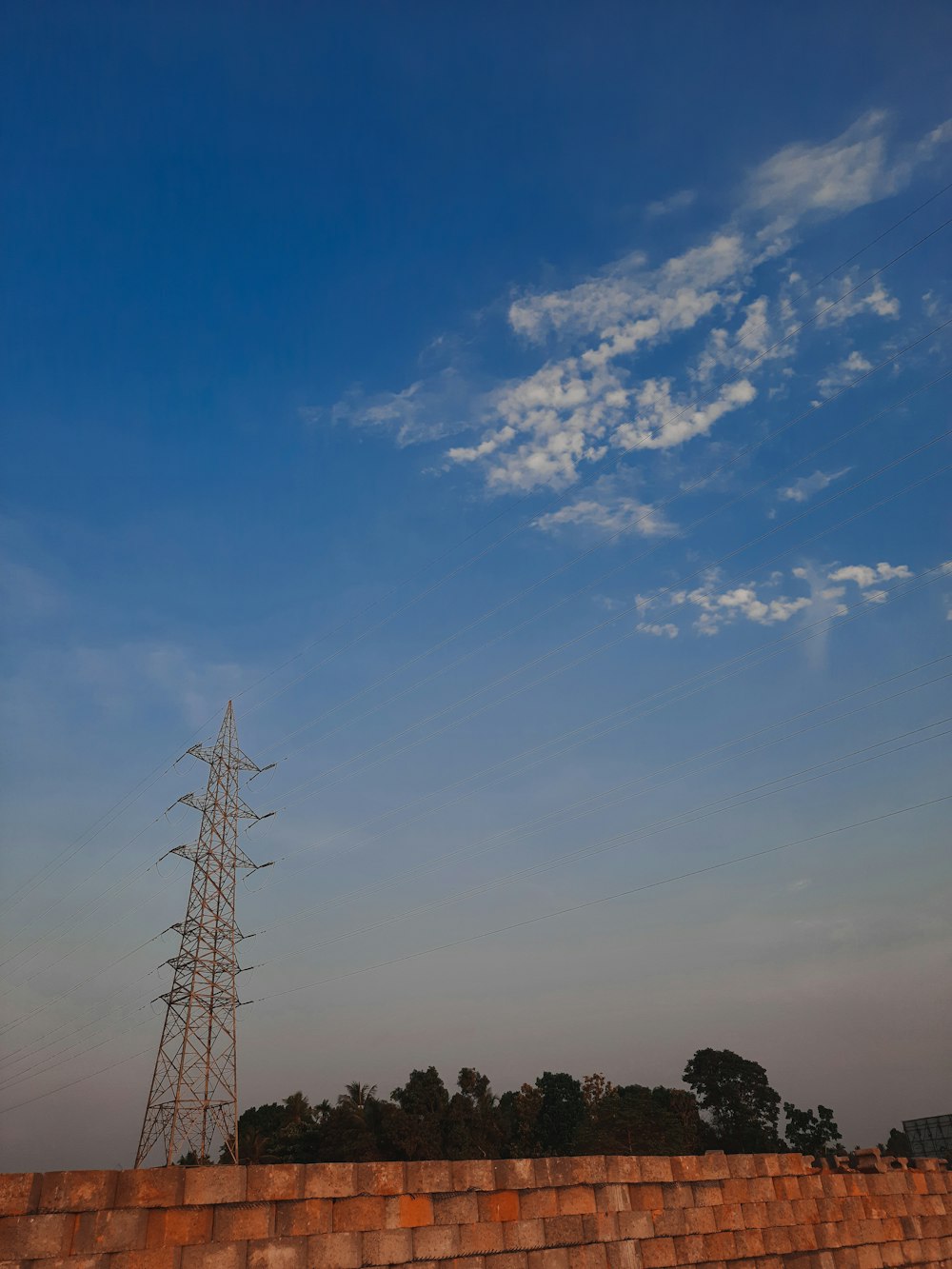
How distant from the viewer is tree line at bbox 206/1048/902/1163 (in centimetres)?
4559

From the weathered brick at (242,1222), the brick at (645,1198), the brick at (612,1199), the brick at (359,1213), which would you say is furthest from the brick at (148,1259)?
the brick at (645,1198)

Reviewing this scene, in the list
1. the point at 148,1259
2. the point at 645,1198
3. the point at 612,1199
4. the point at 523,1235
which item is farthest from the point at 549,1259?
the point at 148,1259

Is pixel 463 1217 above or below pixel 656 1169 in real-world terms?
below

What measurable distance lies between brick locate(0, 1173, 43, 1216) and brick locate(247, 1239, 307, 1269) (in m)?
2.58

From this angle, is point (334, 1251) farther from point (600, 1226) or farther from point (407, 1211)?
point (600, 1226)

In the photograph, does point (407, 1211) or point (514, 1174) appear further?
point (514, 1174)

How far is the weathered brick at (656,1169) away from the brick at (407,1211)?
4070 mm

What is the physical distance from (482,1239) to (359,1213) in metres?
2.01

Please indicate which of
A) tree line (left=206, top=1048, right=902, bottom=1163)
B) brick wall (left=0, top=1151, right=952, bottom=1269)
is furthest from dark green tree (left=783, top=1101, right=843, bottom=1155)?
brick wall (left=0, top=1151, right=952, bottom=1269)

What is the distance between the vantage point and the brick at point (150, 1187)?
32.3ft

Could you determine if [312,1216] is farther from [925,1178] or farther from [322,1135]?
[322,1135]

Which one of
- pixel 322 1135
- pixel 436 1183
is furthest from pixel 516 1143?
pixel 436 1183

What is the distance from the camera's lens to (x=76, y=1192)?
31.6 ft

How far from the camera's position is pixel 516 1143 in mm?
60219
